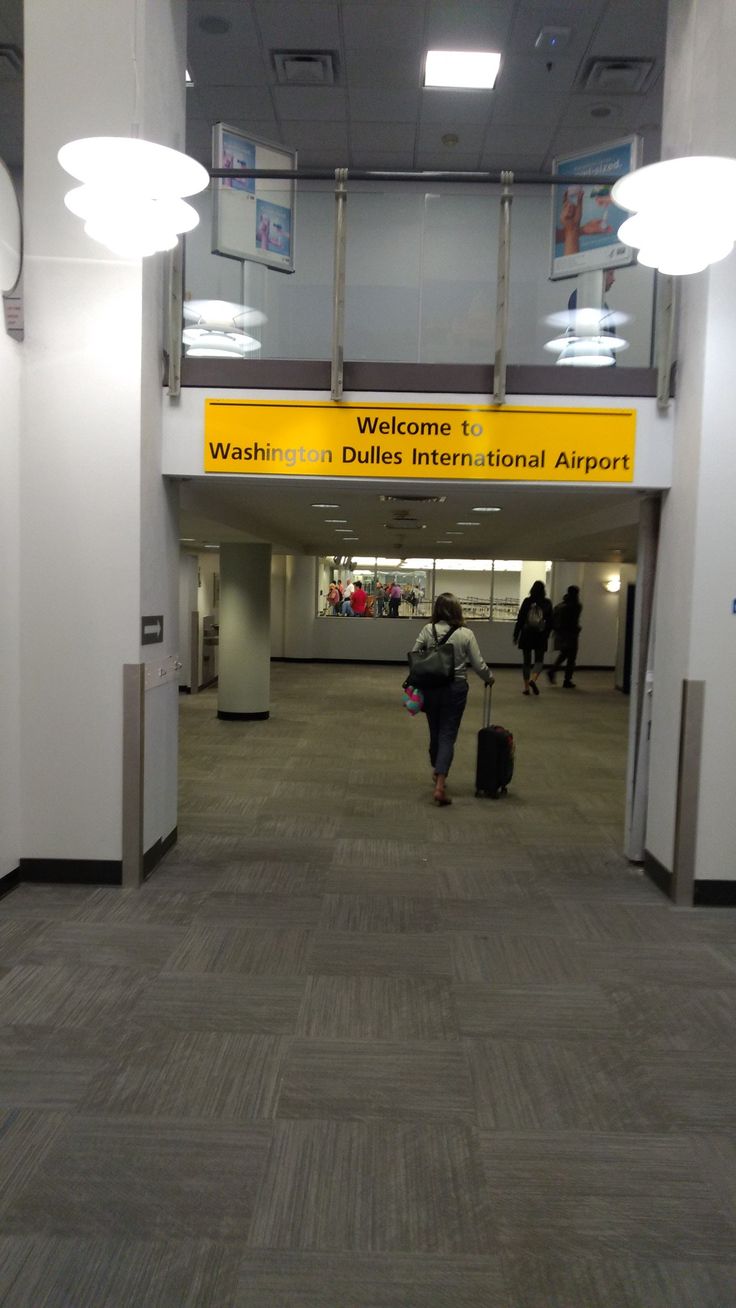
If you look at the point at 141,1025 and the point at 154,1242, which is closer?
the point at 154,1242

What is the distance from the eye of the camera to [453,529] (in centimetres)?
1059

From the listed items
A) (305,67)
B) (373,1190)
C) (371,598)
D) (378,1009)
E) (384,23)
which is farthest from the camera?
(371,598)

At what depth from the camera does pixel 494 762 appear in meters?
7.25

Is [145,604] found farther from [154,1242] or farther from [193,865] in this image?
[154,1242]

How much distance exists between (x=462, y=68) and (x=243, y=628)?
6.19 m

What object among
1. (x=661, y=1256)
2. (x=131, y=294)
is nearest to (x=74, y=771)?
(x=131, y=294)

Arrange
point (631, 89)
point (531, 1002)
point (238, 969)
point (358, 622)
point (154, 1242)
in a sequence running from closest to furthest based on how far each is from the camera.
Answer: point (154, 1242), point (531, 1002), point (238, 969), point (631, 89), point (358, 622)

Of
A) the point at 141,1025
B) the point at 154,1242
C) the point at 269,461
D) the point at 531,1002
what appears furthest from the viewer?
the point at 269,461

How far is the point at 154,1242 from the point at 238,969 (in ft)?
5.40

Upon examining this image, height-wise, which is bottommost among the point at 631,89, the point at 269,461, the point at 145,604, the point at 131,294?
the point at 145,604

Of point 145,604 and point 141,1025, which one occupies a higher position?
point 145,604

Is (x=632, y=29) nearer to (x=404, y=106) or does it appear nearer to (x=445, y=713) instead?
(x=404, y=106)

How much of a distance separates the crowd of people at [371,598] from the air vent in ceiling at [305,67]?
12321 mm

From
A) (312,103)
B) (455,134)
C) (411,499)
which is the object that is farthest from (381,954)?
(455,134)
